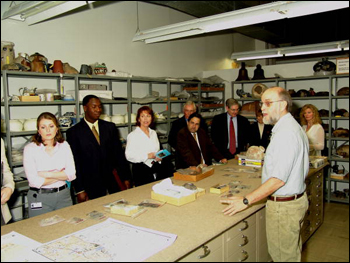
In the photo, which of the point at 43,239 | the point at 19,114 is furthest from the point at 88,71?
the point at 43,239

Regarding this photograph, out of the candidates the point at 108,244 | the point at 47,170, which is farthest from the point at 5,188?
the point at 108,244

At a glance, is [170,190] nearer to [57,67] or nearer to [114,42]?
[57,67]

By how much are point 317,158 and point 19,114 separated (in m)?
4.13

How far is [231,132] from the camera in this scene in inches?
198

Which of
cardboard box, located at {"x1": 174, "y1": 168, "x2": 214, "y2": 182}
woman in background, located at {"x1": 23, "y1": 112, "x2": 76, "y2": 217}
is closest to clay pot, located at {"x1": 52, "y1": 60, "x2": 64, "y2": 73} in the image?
woman in background, located at {"x1": 23, "y1": 112, "x2": 76, "y2": 217}

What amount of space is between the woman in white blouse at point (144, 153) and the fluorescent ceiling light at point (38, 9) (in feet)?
4.90

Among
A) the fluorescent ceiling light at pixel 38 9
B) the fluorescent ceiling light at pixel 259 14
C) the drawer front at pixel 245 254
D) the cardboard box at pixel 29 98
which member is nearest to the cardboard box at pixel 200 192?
the drawer front at pixel 245 254

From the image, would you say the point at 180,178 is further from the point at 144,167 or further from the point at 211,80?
the point at 211,80

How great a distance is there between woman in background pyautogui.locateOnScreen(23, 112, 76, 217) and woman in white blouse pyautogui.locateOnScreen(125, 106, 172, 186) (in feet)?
3.47

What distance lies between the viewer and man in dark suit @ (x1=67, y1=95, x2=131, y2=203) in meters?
3.21

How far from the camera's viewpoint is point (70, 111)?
471 cm

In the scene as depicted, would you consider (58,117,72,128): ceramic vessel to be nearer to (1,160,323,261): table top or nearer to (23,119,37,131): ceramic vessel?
(23,119,37,131): ceramic vessel

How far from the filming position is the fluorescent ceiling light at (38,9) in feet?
11.3

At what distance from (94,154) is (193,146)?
1241 millimetres
